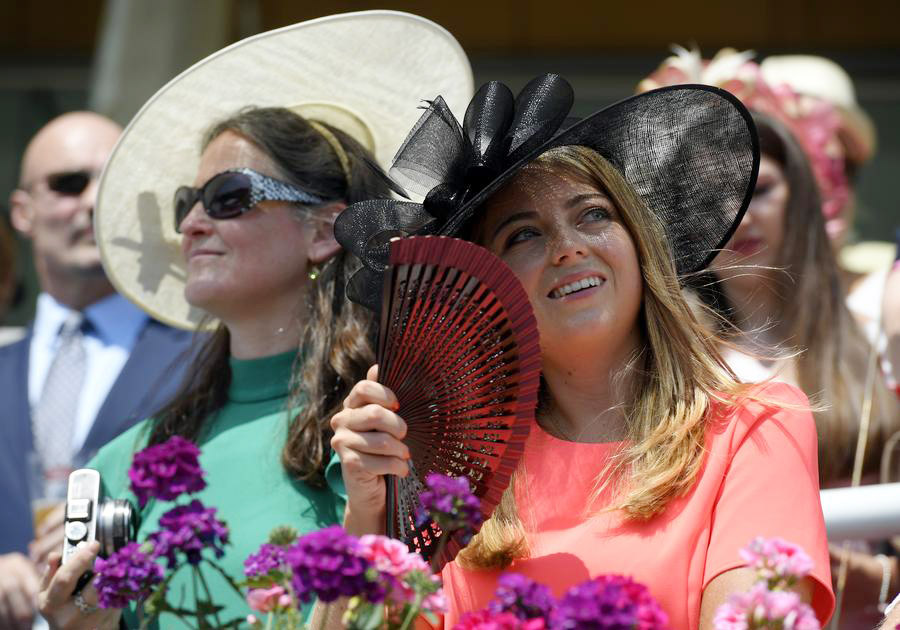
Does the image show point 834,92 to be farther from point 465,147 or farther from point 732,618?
point 732,618

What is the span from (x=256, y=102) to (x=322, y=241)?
43cm

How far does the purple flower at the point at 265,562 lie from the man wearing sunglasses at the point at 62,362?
1.59 metres

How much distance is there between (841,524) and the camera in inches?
95.7

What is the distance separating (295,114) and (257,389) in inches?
26.6

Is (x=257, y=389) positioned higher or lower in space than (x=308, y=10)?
lower

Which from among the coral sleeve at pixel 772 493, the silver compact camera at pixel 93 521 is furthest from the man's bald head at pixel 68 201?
the coral sleeve at pixel 772 493

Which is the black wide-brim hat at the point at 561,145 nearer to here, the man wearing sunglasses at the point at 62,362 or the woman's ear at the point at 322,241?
the woman's ear at the point at 322,241

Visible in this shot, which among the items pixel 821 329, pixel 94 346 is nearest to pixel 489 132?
pixel 821 329

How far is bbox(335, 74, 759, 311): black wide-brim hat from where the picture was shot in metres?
2.26

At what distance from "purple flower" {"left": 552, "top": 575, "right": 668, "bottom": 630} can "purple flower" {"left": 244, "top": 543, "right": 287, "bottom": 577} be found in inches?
20.0

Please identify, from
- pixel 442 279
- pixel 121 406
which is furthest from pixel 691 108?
pixel 121 406

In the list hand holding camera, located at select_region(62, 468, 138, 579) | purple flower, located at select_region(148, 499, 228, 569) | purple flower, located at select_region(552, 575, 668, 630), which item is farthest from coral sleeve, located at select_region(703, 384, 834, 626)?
hand holding camera, located at select_region(62, 468, 138, 579)

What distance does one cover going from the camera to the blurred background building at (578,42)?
24.7 feet

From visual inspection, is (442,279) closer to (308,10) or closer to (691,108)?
(691,108)
